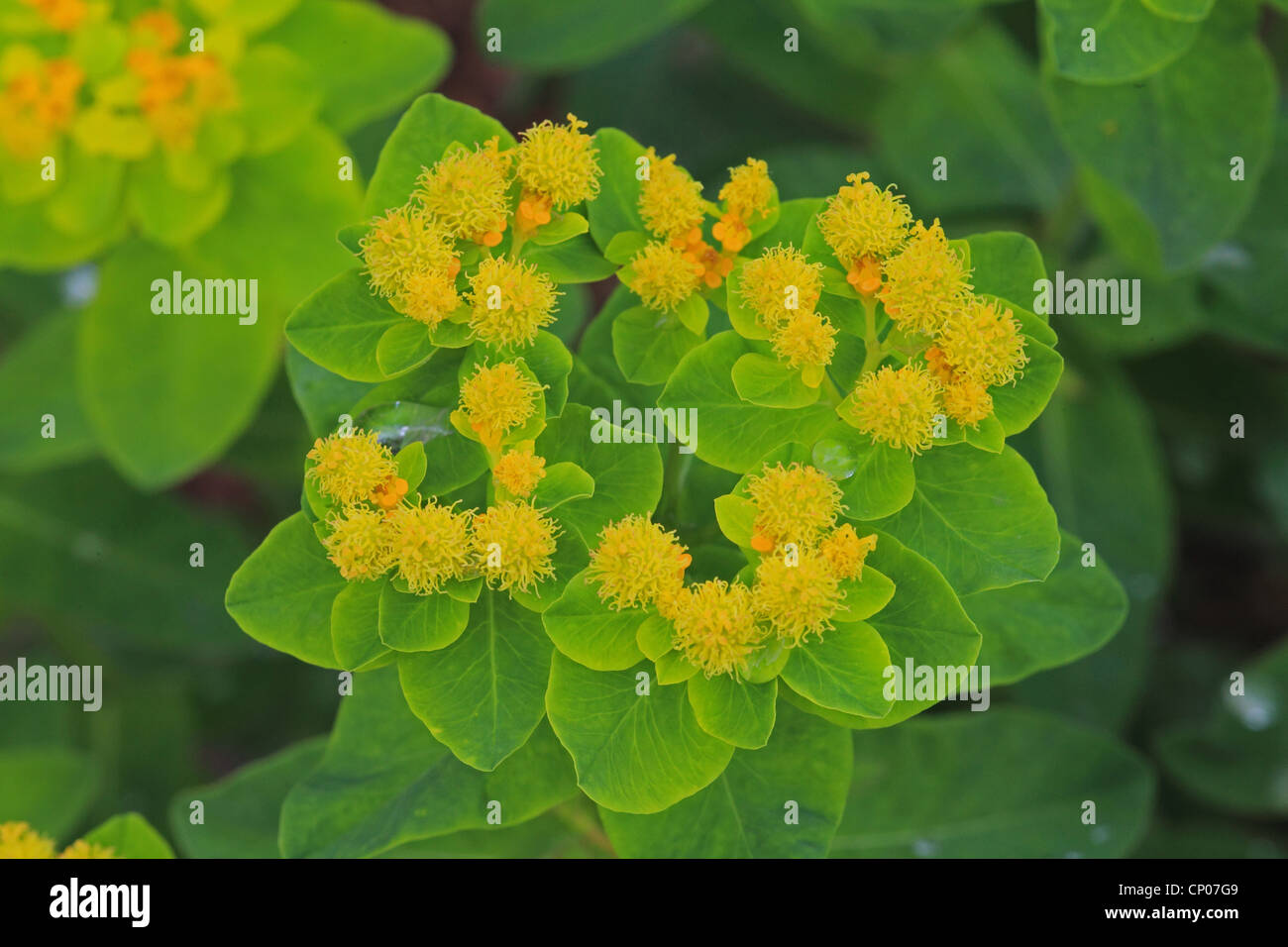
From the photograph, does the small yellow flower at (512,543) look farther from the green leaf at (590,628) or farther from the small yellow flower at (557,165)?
the small yellow flower at (557,165)

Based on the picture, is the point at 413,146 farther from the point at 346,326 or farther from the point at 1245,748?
the point at 1245,748

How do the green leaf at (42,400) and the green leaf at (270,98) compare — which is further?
the green leaf at (42,400)

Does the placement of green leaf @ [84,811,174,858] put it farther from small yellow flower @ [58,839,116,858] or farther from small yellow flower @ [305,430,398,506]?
small yellow flower @ [305,430,398,506]

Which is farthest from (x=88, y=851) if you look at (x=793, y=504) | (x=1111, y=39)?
(x=1111, y=39)

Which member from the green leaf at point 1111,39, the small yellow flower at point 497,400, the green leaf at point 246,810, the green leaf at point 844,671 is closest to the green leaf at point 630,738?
the green leaf at point 844,671
